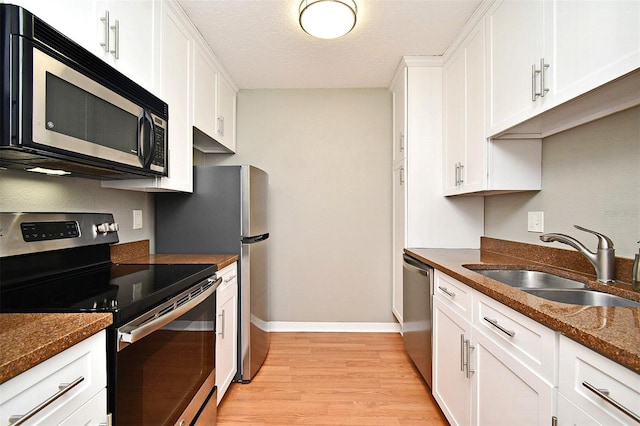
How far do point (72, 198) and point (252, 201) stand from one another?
3.30 ft

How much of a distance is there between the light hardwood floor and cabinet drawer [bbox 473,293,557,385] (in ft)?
3.09

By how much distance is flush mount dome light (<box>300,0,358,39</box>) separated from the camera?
5.86 feet

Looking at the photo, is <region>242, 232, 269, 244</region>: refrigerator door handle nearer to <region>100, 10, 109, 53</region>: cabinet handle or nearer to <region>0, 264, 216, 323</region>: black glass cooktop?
<region>0, 264, 216, 323</region>: black glass cooktop

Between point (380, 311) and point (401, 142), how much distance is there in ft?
5.40

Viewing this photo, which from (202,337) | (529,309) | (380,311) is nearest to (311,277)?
(380,311)

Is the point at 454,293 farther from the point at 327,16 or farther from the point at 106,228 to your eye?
the point at 106,228

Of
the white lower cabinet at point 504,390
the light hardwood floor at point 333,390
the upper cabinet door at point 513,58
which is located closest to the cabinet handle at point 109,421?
the light hardwood floor at point 333,390

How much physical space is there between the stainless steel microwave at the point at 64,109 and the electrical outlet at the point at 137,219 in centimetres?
50

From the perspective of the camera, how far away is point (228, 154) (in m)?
3.29

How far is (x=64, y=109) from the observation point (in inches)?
42.3

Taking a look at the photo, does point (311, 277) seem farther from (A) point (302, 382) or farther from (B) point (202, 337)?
(B) point (202, 337)

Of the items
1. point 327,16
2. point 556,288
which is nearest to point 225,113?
point 327,16

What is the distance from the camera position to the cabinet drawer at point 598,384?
0.66 m

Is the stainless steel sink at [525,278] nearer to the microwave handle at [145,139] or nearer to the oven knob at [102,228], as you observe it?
the microwave handle at [145,139]
